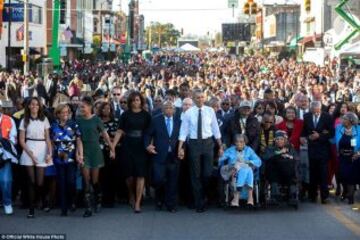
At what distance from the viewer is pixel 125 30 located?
135 m

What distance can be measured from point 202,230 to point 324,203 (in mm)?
3130

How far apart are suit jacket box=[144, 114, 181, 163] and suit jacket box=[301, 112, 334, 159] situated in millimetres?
2325

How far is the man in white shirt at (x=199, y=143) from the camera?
12195mm

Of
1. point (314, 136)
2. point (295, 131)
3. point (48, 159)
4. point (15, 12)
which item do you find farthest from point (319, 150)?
point (15, 12)

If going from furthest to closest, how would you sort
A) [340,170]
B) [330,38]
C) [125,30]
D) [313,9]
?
[125,30] → [313,9] → [330,38] → [340,170]

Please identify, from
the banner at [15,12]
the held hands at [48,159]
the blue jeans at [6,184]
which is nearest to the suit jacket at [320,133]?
the held hands at [48,159]

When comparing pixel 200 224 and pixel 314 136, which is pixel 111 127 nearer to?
pixel 200 224

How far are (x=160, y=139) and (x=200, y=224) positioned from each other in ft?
5.76

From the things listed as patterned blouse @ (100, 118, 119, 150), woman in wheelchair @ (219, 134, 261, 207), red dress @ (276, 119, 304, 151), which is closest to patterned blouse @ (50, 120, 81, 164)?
patterned blouse @ (100, 118, 119, 150)

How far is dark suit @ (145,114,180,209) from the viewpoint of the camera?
1210 centimetres

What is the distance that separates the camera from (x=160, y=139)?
477 inches

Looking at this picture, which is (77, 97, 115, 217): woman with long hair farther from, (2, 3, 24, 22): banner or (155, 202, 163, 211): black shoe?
(2, 3, 24, 22): banner

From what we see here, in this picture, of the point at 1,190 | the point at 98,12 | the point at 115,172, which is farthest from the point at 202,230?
the point at 98,12

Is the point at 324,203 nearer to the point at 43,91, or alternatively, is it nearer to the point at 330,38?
the point at 43,91
